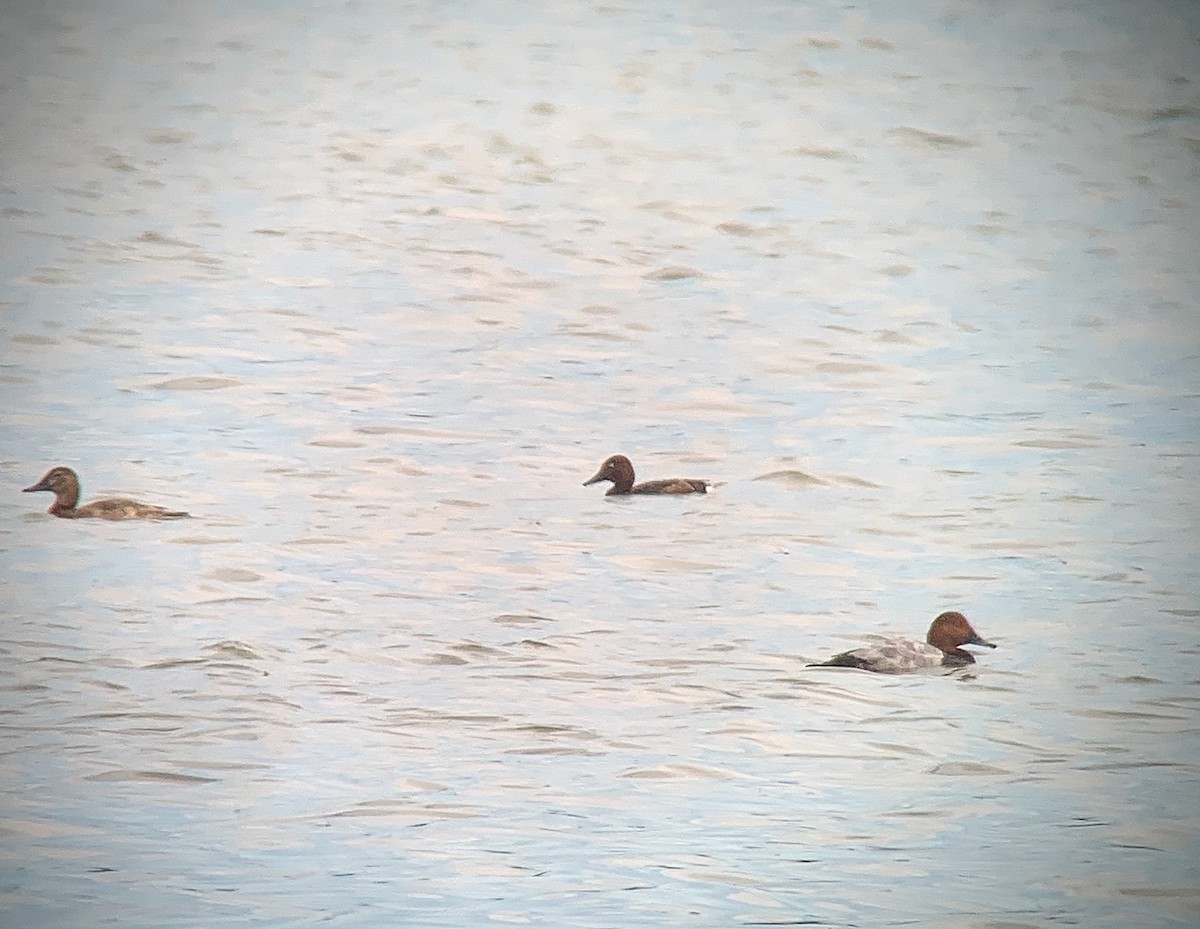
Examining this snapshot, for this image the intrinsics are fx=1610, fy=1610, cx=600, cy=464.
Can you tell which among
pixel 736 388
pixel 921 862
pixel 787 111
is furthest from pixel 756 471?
pixel 921 862

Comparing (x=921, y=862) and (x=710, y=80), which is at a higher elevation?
(x=710, y=80)

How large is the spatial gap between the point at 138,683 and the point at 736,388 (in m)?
1.51

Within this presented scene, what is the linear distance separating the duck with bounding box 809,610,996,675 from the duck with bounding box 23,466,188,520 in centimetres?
144

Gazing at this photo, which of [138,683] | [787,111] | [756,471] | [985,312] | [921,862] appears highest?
[787,111]

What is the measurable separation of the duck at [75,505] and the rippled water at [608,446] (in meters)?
0.04

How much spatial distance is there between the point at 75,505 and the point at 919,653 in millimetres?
1767

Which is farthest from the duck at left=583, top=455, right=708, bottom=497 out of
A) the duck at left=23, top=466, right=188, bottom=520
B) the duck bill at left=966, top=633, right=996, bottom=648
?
the duck at left=23, top=466, right=188, bottom=520

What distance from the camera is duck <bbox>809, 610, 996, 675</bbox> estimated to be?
10.8ft

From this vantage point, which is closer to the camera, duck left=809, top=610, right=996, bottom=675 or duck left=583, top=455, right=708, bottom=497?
duck left=809, top=610, right=996, bottom=675

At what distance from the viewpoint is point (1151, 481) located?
3.63 metres

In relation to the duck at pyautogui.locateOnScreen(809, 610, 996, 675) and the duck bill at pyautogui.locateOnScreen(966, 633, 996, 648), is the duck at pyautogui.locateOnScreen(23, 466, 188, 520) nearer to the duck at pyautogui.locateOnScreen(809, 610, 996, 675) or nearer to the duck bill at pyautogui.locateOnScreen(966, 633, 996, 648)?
the duck at pyautogui.locateOnScreen(809, 610, 996, 675)

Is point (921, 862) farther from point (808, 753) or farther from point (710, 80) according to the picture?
point (710, 80)

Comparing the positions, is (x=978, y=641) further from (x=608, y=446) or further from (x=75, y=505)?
(x=75, y=505)

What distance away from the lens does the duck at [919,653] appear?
10.8 ft
